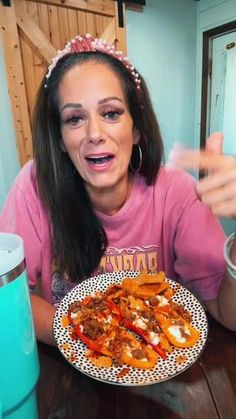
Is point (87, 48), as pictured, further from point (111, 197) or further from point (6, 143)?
point (6, 143)

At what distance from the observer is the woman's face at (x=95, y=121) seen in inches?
35.4

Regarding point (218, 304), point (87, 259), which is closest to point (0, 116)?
point (87, 259)

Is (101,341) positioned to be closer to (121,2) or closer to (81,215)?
(81,215)

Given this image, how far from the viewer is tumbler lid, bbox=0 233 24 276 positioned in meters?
0.40

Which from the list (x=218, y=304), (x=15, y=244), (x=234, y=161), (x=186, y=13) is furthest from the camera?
(x=186, y=13)

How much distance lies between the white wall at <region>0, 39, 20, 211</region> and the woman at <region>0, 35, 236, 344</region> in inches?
61.3

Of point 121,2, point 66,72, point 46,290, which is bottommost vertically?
point 46,290

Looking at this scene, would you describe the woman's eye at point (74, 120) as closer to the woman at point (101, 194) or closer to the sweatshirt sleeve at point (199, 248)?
the woman at point (101, 194)

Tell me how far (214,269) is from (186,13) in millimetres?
3335

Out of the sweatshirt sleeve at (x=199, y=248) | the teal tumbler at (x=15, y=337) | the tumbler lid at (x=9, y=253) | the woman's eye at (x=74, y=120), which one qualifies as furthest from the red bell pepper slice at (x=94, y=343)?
the woman's eye at (x=74, y=120)

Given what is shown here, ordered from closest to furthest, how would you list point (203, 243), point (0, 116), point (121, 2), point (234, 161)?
1. point (234, 161)
2. point (203, 243)
3. point (0, 116)
4. point (121, 2)

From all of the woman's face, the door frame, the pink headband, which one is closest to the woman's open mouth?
the woman's face

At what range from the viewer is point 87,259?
1.07 m

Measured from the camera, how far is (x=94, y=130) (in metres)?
0.88
